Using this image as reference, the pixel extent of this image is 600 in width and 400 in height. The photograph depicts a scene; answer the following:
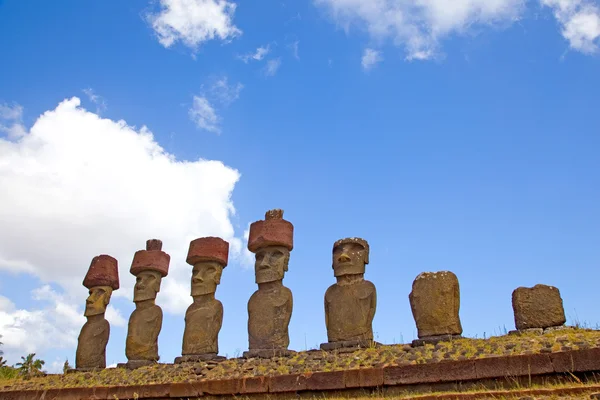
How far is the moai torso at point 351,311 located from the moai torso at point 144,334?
15.6 feet

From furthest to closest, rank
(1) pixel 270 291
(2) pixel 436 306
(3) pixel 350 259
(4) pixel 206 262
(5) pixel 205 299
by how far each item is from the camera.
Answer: (4) pixel 206 262
(5) pixel 205 299
(1) pixel 270 291
(3) pixel 350 259
(2) pixel 436 306

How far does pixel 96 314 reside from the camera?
16.6 metres

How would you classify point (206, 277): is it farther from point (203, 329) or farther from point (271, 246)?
point (271, 246)

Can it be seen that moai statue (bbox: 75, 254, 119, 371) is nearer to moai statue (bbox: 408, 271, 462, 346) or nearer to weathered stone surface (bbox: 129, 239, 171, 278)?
weathered stone surface (bbox: 129, 239, 171, 278)

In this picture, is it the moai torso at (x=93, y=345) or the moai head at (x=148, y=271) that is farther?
the moai head at (x=148, y=271)

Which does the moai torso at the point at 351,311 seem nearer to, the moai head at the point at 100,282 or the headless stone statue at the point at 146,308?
the headless stone statue at the point at 146,308

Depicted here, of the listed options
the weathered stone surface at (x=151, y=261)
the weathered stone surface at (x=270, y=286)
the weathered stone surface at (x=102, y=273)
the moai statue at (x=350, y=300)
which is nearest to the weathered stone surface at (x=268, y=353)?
the weathered stone surface at (x=270, y=286)

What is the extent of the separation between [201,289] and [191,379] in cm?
292

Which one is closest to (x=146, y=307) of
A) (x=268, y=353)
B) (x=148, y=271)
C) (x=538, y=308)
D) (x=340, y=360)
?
(x=148, y=271)

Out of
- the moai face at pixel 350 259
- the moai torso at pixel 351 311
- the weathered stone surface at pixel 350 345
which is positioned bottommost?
the weathered stone surface at pixel 350 345

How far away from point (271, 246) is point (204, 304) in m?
2.20

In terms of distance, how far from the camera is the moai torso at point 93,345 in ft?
51.7

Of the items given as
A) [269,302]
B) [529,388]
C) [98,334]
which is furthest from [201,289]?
[529,388]

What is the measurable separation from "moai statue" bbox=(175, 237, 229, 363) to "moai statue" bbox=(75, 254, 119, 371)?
9.29ft
